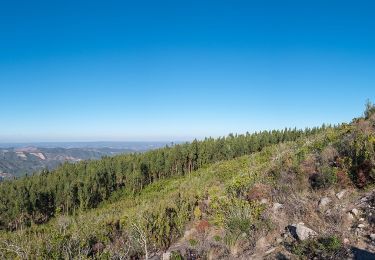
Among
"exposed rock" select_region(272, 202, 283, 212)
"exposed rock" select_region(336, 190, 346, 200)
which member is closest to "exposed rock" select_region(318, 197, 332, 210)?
→ "exposed rock" select_region(336, 190, 346, 200)

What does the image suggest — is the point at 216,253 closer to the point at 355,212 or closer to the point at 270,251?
the point at 270,251

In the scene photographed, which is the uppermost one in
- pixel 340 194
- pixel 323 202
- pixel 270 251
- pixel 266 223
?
pixel 340 194

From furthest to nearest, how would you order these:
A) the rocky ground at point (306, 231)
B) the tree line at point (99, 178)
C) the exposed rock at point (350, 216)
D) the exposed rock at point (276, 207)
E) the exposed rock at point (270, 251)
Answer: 1. the tree line at point (99, 178)
2. the exposed rock at point (276, 207)
3. the exposed rock at point (350, 216)
4. the exposed rock at point (270, 251)
5. the rocky ground at point (306, 231)

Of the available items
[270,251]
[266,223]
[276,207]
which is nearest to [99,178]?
[276,207]

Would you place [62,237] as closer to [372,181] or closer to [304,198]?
[304,198]

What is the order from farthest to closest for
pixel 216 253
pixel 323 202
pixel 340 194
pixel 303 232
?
pixel 340 194, pixel 323 202, pixel 216 253, pixel 303 232

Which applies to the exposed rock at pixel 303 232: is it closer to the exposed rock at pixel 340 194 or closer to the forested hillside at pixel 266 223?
the forested hillside at pixel 266 223

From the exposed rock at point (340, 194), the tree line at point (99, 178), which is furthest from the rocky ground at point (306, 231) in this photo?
the tree line at point (99, 178)

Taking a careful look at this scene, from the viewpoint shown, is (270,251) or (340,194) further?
(340,194)
